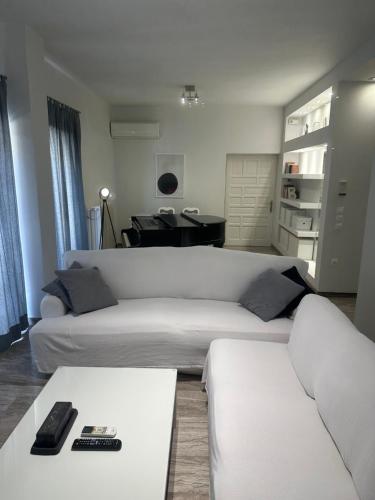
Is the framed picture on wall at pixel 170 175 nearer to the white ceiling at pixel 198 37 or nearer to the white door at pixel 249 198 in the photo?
the white door at pixel 249 198

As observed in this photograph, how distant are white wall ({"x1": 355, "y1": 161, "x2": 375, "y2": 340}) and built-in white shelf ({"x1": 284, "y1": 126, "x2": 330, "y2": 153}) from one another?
158 cm

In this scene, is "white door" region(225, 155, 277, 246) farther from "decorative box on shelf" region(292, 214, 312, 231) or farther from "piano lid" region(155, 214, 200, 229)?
"piano lid" region(155, 214, 200, 229)

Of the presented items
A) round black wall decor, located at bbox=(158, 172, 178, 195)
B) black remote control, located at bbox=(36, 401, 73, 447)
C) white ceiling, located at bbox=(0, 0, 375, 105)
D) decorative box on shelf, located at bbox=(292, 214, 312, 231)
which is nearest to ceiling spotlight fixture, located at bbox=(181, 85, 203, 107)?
white ceiling, located at bbox=(0, 0, 375, 105)

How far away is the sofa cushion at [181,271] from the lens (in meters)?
2.90

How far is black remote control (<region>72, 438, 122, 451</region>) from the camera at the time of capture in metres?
1.36

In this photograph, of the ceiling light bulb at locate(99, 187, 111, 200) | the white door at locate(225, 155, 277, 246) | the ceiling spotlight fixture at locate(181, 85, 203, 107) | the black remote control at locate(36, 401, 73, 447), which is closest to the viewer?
the black remote control at locate(36, 401, 73, 447)

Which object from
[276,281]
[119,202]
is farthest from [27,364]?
[119,202]

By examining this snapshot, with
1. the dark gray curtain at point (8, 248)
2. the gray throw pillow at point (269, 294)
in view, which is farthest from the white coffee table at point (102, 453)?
the dark gray curtain at point (8, 248)

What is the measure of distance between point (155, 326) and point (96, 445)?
3.52ft

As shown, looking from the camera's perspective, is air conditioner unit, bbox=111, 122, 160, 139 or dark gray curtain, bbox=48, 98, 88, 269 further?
air conditioner unit, bbox=111, 122, 160, 139

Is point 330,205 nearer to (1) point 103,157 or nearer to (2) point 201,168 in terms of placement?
(2) point 201,168

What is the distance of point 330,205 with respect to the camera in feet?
13.3

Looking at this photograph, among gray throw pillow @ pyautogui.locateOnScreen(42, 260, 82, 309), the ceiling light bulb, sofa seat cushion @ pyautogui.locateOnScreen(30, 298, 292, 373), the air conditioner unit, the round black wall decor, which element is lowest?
sofa seat cushion @ pyautogui.locateOnScreen(30, 298, 292, 373)

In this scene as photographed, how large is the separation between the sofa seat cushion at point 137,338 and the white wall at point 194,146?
4632mm
